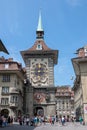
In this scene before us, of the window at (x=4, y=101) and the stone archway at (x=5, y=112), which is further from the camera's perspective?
the stone archway at (x=5, y=112)

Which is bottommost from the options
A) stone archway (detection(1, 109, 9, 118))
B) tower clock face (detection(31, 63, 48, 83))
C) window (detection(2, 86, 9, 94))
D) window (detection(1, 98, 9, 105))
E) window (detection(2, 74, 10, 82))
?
stone archway (detection(1, 109, 9, 118))

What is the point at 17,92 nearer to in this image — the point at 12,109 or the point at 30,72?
the point at 12,109

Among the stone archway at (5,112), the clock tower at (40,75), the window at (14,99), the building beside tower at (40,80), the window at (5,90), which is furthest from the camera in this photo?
the clock tower at (40,75)

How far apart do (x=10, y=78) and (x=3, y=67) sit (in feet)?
11.0

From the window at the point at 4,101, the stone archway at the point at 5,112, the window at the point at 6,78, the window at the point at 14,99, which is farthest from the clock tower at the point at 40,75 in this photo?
the window at the point at 6,78

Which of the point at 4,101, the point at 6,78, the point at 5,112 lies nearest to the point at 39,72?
the point at 6,78

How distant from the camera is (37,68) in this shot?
7725 centimetres

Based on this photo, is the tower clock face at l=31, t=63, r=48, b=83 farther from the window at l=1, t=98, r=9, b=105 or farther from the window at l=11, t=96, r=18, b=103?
the window at l=1, t=98, r=9, b=105

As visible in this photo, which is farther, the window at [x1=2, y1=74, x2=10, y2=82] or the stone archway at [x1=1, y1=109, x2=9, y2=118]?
the window at [x1=2, y1=74, x2=10, y2=82]

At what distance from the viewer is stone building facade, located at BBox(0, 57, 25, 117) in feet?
210

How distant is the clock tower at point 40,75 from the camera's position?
73.4m

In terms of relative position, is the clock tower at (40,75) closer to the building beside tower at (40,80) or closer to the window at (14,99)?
the building beside tower at (40,80)

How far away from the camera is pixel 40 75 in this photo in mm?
76375

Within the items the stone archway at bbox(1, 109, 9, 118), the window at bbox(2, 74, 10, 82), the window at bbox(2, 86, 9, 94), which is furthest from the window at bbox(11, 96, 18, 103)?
the window at bbox(2, 74, 10, 82)
